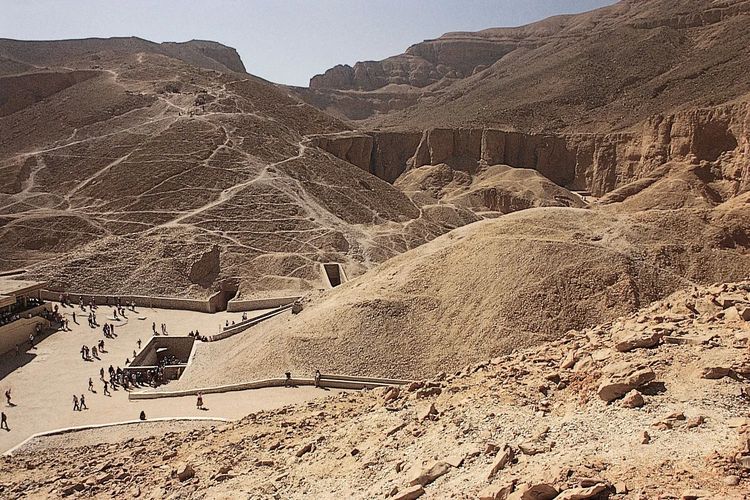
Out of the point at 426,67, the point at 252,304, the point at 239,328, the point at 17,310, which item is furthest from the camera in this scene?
the point at 426,67

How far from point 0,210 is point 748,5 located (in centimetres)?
7641

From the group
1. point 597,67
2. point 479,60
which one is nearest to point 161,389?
point 597,67

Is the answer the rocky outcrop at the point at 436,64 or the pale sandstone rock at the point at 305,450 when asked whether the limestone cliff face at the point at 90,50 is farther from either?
the pale sandstone rock at the point at 305,450

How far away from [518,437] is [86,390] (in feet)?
53.3

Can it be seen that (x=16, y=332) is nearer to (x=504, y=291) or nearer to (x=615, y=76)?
(x=504, y=291)

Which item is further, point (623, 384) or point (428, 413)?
point (428, 413)

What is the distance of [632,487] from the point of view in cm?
508

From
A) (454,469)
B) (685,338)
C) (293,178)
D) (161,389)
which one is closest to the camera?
(454,469)

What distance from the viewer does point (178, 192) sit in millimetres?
38719

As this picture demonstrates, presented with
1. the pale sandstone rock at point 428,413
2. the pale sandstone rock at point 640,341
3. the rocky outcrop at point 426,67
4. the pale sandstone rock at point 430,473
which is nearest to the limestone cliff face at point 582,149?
the pale sandstone rock at point 640,341

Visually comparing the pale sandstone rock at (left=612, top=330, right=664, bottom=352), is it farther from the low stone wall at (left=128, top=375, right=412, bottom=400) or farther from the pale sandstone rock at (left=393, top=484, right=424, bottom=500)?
the low stone wall at (left=128, top=375, right=412, bottom=400)

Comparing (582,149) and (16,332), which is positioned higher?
(582,149)

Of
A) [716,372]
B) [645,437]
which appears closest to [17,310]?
[645,437]

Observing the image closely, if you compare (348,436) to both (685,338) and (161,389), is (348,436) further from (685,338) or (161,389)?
(161,389)
